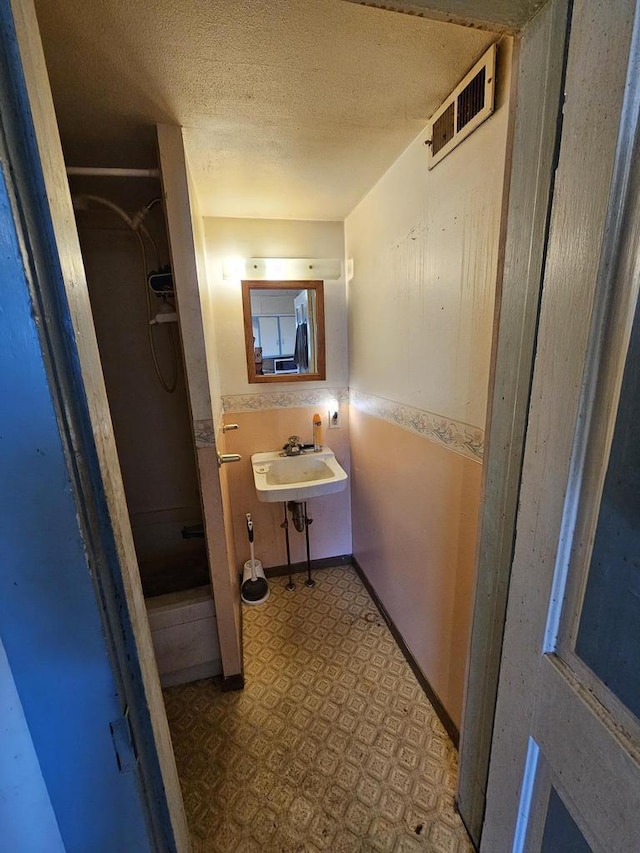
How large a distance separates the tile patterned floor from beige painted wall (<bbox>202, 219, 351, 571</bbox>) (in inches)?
24.0

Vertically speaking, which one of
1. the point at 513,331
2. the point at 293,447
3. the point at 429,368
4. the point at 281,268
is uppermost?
the point at 281,268

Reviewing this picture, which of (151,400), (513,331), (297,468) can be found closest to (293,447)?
(297,468)

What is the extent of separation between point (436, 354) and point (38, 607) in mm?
1189

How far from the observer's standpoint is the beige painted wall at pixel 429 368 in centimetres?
95

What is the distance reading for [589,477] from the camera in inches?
19.5

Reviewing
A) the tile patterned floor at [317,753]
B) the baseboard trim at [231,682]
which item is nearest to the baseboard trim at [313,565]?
the tile patterned floor at [317,753]

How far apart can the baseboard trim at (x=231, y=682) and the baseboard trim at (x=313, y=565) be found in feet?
2.49

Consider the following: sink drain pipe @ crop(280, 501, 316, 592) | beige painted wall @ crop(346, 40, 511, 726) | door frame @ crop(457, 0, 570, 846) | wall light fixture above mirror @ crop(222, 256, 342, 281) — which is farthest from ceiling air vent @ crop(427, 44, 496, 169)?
sink drain pipe @ crop(280, 501, 316, 592)

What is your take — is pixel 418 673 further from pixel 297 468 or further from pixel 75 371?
pixel 75 371

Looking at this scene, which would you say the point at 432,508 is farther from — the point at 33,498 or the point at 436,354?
the point at 33,498

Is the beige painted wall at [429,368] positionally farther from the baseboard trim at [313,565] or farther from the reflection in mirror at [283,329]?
the baseboard trim at [313,565]

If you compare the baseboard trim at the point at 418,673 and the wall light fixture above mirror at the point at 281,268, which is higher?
the wall light fixture above mirror at the point at 281,268

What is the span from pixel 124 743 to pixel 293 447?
1.62 meters

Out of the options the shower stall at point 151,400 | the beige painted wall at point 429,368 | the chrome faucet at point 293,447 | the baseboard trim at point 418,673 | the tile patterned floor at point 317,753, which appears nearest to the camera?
the beige painted wall at point 429,368
